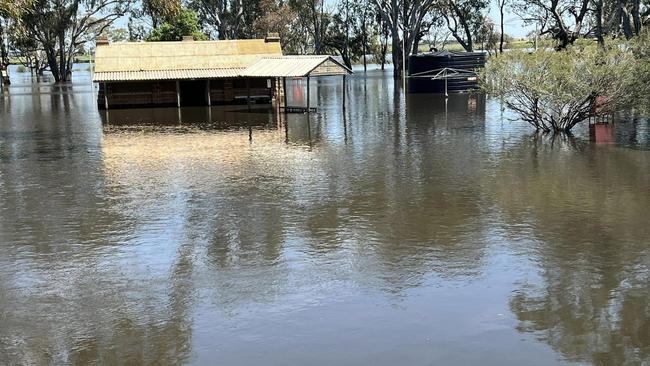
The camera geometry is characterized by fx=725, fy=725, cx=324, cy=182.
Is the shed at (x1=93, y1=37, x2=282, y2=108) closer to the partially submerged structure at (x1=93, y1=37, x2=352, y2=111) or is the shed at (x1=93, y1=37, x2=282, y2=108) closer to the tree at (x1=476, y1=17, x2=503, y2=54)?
the partially submerged structure at (x1=93, y1=37, x2=352, y2=111)

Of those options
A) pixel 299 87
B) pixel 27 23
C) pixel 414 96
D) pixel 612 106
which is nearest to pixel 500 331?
pixel 612 106

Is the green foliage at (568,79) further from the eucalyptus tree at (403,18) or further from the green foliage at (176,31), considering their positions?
the green foliage at (176,31)

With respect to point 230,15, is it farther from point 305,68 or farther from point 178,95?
point 305,68

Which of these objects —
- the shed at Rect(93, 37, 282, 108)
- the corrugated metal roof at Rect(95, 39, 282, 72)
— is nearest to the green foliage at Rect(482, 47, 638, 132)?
the shed at Rect(93, 37, 282, 108)

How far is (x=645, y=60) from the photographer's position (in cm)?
1861

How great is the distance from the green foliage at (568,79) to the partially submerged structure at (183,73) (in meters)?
17.6

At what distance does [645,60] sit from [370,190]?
9.70 m

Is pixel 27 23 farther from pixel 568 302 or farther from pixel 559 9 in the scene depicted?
pixel 568 302

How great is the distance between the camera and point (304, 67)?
2875 cm

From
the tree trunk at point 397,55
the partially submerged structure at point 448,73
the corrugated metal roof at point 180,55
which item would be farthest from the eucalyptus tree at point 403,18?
the corrugated metal roof at point 180,55

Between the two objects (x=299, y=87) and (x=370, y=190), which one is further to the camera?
(x=299, y=87)

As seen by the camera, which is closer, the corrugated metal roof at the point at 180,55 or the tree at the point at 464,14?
the corrugated metal roof at the point at 180,55

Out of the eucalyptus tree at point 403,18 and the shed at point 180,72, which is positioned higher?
the eucalyptus tree at point 403,18

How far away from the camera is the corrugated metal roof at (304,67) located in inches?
1114
